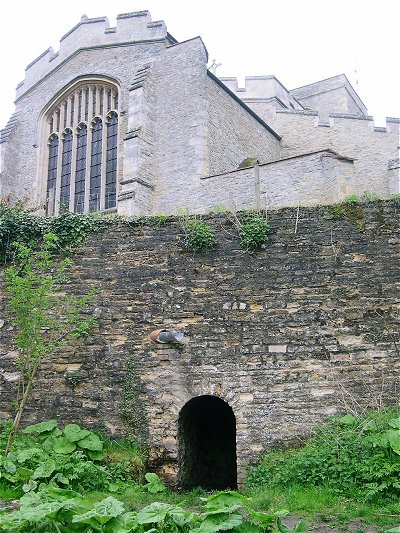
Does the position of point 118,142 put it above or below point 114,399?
above

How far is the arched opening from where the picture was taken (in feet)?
32.3

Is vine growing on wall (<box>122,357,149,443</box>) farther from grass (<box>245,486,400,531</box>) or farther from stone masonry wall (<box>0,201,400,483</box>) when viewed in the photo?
grass (<box>245,486,400,531</box>)

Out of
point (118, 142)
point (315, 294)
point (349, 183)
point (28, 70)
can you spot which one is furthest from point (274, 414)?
point (28, 70)

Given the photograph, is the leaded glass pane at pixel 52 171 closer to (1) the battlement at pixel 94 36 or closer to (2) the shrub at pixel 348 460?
(1) the battlement at pixel 94 36

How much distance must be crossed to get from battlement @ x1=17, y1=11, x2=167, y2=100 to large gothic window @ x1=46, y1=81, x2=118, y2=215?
1.84 metres

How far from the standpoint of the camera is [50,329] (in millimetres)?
10203

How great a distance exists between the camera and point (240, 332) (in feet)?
31.1

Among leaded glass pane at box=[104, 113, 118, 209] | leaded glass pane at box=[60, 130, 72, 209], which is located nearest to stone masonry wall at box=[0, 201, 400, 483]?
leaded glass pane at box=[104, 113, 118, 209]

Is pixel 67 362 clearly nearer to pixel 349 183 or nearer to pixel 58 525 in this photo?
pixel 58 525

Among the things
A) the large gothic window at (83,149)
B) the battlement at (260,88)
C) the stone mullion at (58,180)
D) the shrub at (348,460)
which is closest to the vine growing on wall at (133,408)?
the shrub at (348,460)

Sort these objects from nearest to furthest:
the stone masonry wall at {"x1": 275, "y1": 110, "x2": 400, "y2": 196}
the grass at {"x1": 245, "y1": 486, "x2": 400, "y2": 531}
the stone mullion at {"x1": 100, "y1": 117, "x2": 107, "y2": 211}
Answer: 1. the grass at {"x1": 245, "y1": 486, "x2": 400, "y2": 531}
2. the stone mullion at {"x1": 100, "y1": 117, "x2": 107, "y2": 211}
3. the stone masonry wall at {"x1": 275, "y1": 110, "x2": 400, "y2": 196}

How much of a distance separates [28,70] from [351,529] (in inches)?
1017

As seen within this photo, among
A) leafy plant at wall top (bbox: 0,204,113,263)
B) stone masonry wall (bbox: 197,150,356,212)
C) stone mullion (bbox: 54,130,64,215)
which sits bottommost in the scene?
leafy plant at wall top (bbox: 0,204,113,263)

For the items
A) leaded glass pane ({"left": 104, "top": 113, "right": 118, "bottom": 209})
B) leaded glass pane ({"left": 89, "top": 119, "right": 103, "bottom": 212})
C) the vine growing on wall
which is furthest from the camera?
leaded glass pane ({"left": 89, "top": 119, "right": 103, "bottom": 212})
